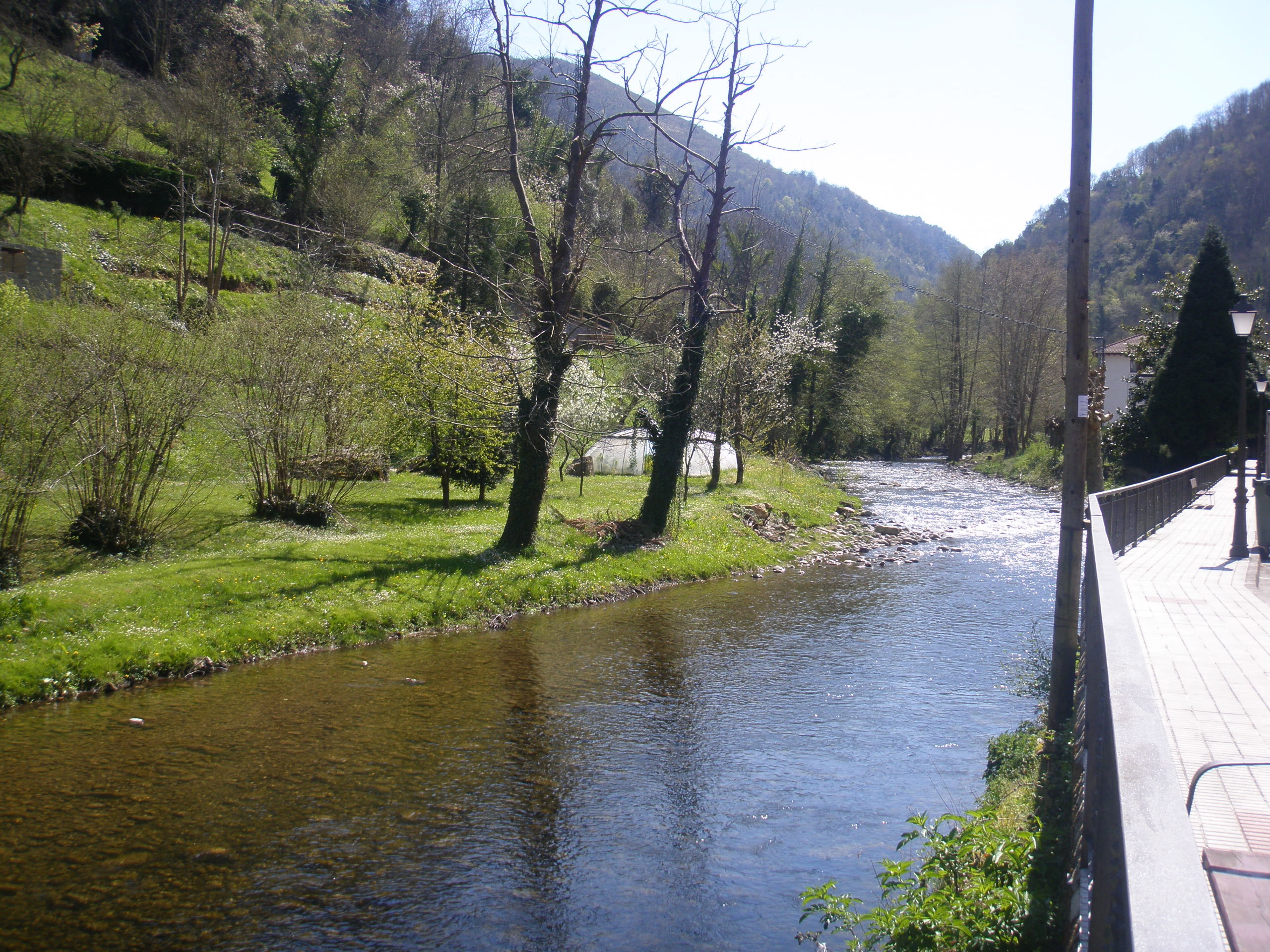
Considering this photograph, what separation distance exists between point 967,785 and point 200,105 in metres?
38.6

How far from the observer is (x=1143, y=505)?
1617 centimetres

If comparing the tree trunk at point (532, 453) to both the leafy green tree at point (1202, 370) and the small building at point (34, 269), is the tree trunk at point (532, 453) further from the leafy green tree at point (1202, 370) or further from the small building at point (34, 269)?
the leafy green tree at point (1202, 370)

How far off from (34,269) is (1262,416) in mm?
42698

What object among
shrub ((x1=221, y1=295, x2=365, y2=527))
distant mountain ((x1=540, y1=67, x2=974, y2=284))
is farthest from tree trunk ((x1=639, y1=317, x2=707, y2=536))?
shrub ((x1=221, y1=295, x2=365, y2=527))

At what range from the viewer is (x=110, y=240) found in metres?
31.0

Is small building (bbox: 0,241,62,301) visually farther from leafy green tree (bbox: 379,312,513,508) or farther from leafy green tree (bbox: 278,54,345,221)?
leafy green tree (bbox: 278,54,345,221)

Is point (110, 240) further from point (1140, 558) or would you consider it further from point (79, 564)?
point (1140, 558)

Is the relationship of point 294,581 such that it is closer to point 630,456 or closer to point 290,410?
point 290,410

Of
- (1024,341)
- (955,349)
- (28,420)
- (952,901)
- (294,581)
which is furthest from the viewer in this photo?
(955,349)

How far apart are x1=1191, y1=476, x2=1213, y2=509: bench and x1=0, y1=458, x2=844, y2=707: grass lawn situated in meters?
12.0

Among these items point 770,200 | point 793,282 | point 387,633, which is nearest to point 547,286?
point 387,633

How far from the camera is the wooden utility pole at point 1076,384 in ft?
29.0

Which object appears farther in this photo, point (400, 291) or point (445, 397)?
point (400, 291)

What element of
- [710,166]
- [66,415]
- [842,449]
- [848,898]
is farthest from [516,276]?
[842,449]
